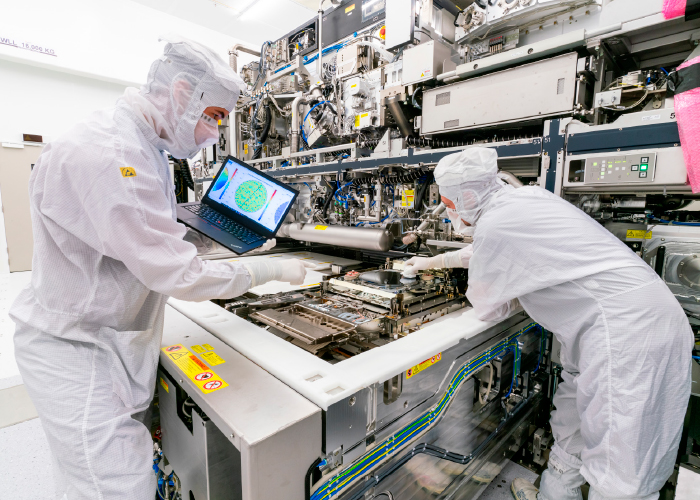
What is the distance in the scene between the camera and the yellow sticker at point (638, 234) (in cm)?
164

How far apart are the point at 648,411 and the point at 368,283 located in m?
1.11

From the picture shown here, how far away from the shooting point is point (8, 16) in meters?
4.82

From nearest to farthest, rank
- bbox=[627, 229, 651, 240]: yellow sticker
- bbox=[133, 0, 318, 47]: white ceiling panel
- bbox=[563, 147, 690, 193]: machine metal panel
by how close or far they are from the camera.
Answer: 1. bbox=[563, 147, 690, 193]: machine metal panel
2. bbox=[627, 229, 651, 240]: yellow sticker
3. bbox=[133, 0, 318, 47]: white ceiling panel

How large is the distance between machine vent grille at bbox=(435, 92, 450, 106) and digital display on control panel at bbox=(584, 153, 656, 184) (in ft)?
2.61

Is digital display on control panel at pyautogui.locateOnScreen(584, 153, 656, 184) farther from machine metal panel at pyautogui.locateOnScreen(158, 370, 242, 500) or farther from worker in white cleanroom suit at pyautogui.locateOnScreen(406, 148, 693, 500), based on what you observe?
machine metal panel at pyautogui.locateOnScreen(158, 370, 242, 500)

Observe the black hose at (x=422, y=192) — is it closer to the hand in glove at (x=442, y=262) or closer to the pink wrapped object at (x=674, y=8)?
the hand in glove at (x=442, y=262)

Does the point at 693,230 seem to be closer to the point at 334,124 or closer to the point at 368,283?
the point at 368,283

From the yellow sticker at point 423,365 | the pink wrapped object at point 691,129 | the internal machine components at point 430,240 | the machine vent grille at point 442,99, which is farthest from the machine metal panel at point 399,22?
the yellow sticker at point 423,365

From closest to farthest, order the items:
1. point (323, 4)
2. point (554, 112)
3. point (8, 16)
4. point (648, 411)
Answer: point (648, 411)
point (554, 112)
point (323, 4)
point (8, 16)

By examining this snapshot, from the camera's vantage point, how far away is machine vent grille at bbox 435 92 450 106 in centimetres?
193

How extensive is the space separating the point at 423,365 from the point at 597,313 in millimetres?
651

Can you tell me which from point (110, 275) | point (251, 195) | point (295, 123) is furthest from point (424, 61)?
point (110, 275)

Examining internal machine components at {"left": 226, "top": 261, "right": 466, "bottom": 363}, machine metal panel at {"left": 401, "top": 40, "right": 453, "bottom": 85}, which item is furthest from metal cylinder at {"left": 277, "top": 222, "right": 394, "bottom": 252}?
machine metal panel at {"left": 401, "top": 40, "right": 453, "bottom": 85}

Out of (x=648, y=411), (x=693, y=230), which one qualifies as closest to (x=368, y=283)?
(x=648, y=411)
